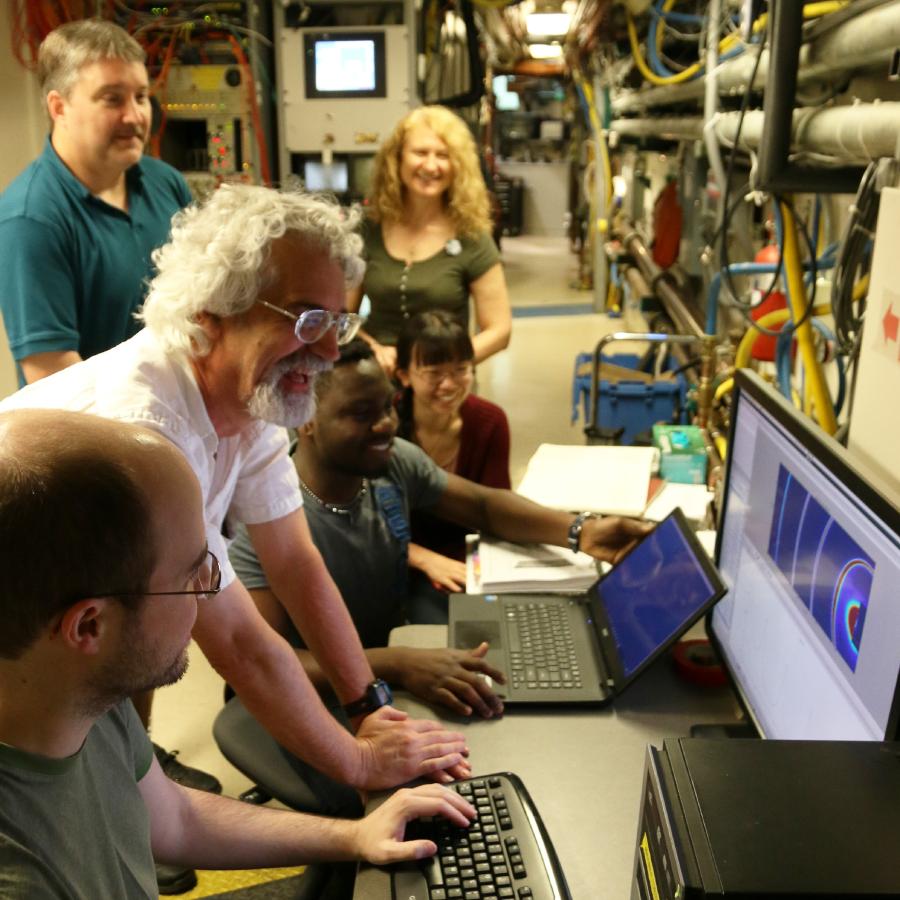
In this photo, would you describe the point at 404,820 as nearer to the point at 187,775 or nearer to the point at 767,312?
the point at 187,775

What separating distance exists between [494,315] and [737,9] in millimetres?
1201

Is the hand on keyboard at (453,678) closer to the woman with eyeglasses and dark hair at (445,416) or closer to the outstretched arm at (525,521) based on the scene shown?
the outstretched arm at (525,521)

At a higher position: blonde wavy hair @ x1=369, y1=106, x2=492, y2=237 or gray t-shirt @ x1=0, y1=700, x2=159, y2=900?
blonde wavy hair @ x1=369, y1=106, x2=492, y2=237

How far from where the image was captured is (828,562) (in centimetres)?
97

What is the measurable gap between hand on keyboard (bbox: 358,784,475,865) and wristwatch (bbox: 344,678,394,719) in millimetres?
274

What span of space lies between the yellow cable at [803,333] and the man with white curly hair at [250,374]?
0.97m

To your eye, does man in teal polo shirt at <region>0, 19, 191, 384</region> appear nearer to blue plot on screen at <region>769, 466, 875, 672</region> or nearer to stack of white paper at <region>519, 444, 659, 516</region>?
stack of white paper at <region>519, 444, 659, 516</region>

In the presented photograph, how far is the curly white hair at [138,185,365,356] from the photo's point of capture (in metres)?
1.28

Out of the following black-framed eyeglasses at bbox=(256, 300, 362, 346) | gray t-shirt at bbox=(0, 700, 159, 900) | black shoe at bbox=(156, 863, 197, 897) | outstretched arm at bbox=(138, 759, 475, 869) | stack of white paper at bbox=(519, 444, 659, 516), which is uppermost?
black-framed eyeglasses at bbox=(256, 300, 362, 346)

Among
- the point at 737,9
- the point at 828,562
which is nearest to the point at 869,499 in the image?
the point at 828,562

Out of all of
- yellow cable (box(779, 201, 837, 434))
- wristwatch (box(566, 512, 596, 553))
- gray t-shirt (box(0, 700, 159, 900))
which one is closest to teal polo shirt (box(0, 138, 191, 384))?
wristwatch (box(566, 512, 596, 553))

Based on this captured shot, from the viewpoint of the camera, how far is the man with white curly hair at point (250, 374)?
1258 mm

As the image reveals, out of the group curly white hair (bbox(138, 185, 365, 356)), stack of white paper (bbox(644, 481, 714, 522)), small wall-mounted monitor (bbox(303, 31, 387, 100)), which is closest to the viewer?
curly white hair (bbox(138, 185, 365, 356))

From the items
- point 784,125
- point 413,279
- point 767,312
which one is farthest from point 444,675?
point 413,279
